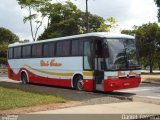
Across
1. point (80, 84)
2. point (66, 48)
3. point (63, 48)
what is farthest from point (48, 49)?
point (80, 84)

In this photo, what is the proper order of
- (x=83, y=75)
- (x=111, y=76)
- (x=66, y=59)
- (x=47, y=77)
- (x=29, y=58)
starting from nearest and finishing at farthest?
(x=111, y=76) → (x=83, y=75) → (x=66, y=59) → (x=47, y=77) → (x=29, y=58)

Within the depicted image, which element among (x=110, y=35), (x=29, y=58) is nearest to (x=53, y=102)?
(x=110, y=35)

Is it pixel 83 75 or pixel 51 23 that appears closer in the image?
pixel 83 75

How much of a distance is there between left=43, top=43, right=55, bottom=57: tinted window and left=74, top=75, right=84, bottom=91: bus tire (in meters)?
2.88

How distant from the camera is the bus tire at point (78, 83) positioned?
20531 millimetres

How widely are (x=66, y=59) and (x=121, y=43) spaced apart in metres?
3.88

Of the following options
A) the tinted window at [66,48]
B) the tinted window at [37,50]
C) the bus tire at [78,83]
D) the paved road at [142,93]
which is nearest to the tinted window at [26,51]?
the tinted window at [37,50]

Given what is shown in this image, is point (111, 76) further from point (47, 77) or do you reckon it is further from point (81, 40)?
point (47, 77)

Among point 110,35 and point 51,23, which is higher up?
point 51,23

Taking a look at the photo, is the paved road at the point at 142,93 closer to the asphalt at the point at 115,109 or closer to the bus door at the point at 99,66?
the bus door at the point at 99,66

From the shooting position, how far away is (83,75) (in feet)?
65.8

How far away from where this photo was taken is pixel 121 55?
1880 cm

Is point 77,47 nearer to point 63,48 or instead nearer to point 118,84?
point 63,48

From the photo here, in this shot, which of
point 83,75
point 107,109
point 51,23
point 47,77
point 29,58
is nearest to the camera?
point 107,109
